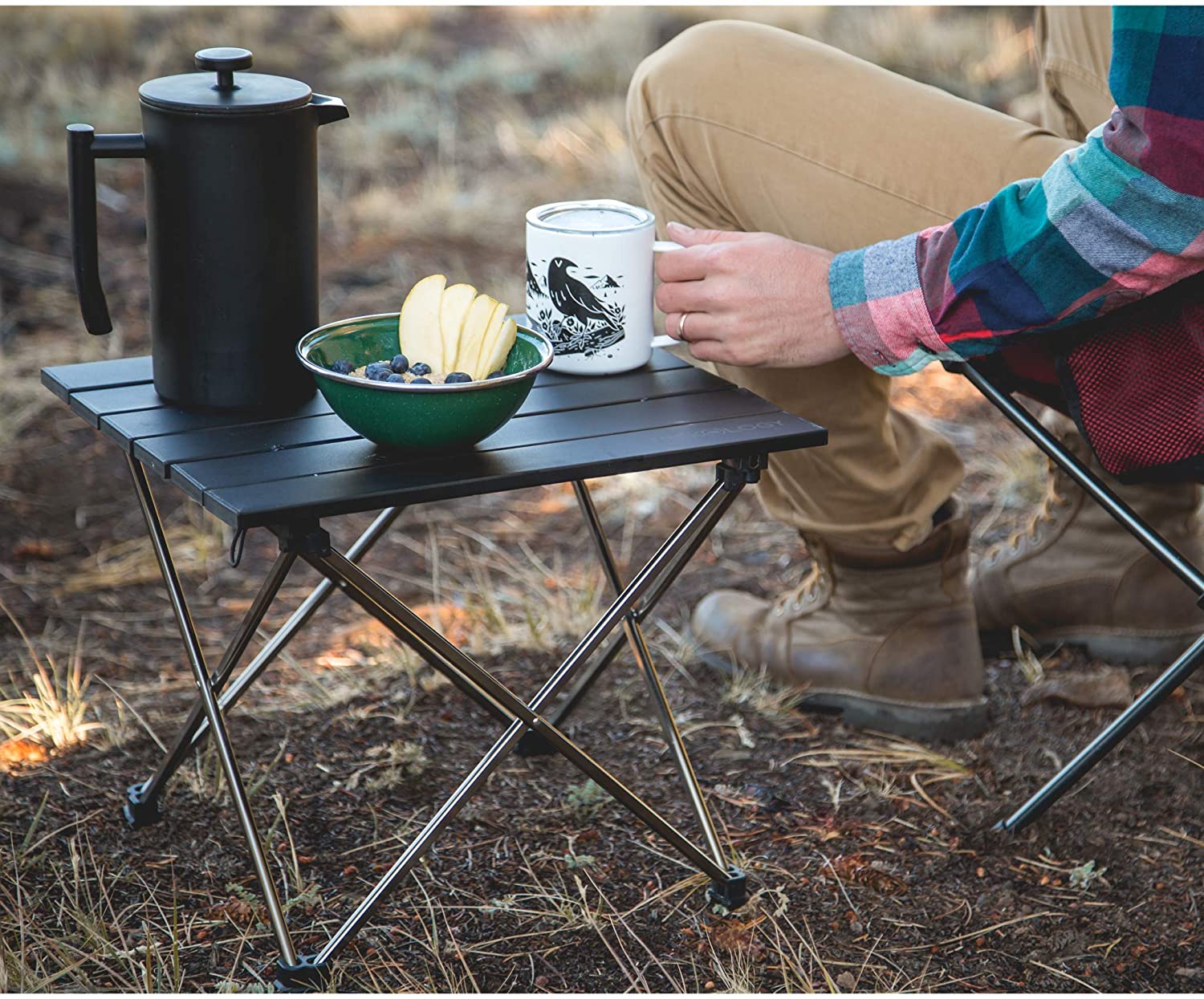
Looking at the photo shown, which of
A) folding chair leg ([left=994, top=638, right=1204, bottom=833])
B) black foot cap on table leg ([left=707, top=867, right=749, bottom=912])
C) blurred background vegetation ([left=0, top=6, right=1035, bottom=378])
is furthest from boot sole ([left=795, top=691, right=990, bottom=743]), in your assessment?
blurred background vegetation ([left=0, top=6, right=1035, bottom=378])

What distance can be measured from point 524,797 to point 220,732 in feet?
1.82

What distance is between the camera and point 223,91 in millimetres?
1577

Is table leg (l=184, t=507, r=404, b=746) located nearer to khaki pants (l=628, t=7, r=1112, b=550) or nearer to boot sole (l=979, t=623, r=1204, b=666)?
khaki pants (l=628, t=7, r=1112, b=550)

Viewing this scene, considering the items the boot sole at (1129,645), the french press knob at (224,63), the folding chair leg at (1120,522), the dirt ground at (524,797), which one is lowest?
the dirt ground at (524,797)

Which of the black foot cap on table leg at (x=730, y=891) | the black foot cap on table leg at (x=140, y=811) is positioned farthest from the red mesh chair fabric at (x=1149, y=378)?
the black foot cap on table leg at (x=140, y=811)

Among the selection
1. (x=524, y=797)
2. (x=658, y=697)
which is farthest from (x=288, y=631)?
(x=658, y=697)

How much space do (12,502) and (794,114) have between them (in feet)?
6.56

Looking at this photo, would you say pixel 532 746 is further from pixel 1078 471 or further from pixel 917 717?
pixel 1078 471

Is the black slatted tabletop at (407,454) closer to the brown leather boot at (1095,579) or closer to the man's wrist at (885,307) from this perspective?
the man's wrist at (885,307)

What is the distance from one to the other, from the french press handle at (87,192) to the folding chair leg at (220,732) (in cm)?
20

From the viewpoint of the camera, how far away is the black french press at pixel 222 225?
60.8 inches

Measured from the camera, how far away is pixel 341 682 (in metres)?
2.40

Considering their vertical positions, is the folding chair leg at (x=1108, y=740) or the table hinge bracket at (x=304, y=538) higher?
the table hinge bracket at (x=304, y=538)

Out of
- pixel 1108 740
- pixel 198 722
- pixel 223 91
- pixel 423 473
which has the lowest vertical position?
pixel 198 722
